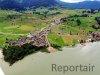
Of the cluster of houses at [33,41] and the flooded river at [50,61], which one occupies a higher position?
the flooded river at [50,61]

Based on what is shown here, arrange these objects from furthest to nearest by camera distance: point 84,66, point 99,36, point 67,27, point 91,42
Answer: point 67,27
point 99,36
point 91,42
point 84,66

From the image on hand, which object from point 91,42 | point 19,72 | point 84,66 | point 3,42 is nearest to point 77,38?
point 91,42

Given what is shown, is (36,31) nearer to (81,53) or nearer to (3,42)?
(3,42)

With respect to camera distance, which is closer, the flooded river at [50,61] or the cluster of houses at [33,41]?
the flooded river at [50,61]

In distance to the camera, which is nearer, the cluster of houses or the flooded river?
the flooded river

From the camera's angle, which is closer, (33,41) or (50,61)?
(50,61)

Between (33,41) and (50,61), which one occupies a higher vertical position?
(50,61)

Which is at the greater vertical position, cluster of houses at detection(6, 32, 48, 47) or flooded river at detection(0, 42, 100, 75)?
flooded river at detection(0, 42, 100, 75)

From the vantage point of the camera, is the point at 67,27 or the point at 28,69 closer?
the point at 28,69
